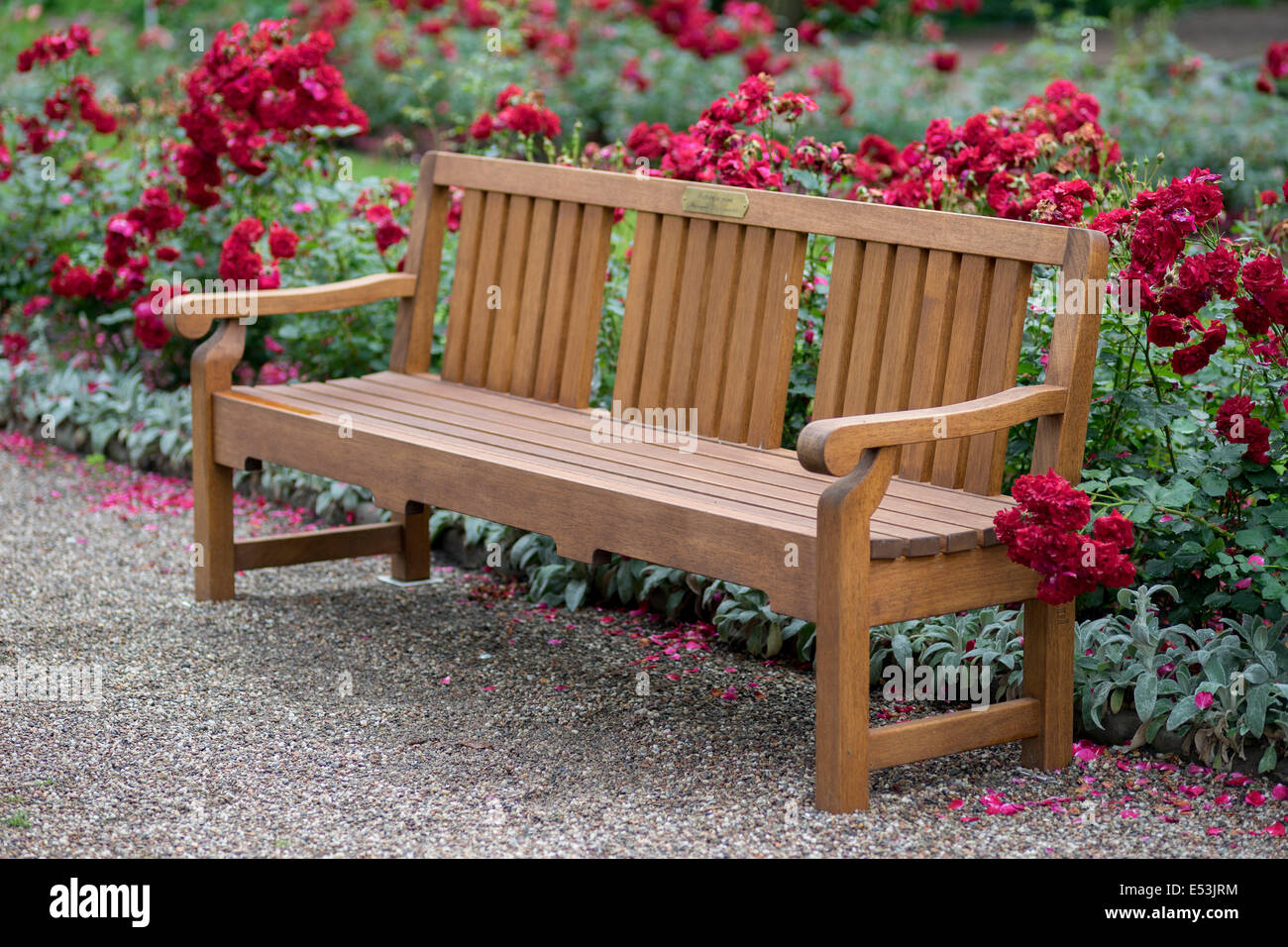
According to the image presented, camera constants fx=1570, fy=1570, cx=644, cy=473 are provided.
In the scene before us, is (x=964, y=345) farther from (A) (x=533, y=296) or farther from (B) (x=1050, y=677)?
(A) (x=533, y=296)

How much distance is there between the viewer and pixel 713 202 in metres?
3.72

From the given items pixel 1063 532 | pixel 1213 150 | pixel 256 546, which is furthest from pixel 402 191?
pixel 1213 150

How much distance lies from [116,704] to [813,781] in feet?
5.15

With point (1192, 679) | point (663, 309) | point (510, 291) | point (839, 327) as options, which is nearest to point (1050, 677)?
point (1192, 679)

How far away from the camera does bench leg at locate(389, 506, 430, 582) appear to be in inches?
176

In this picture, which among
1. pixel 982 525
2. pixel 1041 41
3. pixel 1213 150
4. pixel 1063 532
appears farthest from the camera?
pixel 1041 41

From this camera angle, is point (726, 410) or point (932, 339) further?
point (726, 410)

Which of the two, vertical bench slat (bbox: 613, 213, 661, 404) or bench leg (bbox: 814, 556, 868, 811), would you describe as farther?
vertical bench slat (bbox: 613, 213, 661, 404)

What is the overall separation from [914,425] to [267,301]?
2025mm

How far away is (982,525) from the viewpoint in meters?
3.00

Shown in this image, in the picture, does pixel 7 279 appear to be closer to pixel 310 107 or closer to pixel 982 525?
pixel 310 107
